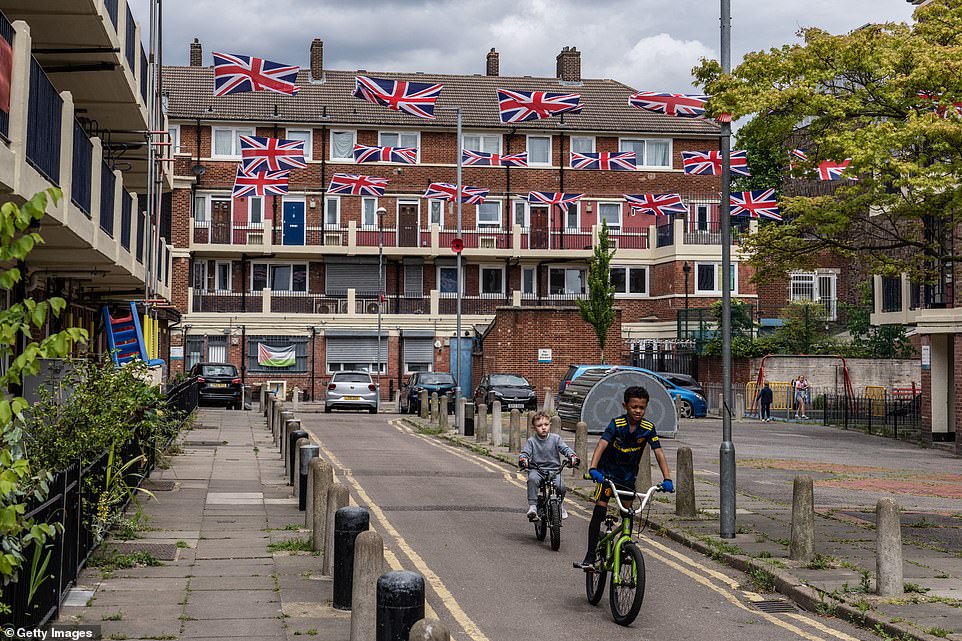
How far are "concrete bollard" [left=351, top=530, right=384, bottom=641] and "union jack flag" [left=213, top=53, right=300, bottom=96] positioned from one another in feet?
80.5

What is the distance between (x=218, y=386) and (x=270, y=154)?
8902mm

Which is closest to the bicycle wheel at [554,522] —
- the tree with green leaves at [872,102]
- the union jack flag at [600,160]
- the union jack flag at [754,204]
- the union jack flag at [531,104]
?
the tree with green leaves at [872,102]

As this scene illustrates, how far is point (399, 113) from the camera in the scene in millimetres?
59031

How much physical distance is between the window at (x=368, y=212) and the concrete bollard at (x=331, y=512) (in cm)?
4749

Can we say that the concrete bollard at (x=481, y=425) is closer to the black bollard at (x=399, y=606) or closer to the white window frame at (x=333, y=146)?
the black bollard at (x=399, y=606)

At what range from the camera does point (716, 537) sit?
14125 millimetres

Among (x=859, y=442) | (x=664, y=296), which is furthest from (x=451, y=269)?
(x=859, y=442)

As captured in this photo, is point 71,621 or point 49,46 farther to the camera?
point 49,46

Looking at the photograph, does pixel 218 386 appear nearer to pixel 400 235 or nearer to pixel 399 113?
pixel 400 235

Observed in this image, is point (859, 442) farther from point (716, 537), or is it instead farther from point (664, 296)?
point (664, 296)

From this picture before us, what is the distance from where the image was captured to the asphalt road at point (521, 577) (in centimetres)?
963

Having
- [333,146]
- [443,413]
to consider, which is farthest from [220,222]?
[443,413]

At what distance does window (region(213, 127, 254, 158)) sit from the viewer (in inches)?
2272

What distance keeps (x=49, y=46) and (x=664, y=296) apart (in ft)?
141
